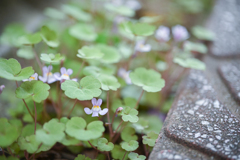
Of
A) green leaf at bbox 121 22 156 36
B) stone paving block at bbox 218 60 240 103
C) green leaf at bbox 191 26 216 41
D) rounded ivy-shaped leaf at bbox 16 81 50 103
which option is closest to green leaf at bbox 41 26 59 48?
rounded ivy-shaped leaf at bbox 16 81 50 103

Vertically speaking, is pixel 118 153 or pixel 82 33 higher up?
pixel 82 33

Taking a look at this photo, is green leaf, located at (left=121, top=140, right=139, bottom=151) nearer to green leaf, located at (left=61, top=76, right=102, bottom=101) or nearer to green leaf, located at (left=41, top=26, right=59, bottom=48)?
green leaf, located at (left=61, top=76, right=102, bottom=101)

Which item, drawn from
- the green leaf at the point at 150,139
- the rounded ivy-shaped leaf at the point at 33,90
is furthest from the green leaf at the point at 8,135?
the green leaf at the point at 150,139

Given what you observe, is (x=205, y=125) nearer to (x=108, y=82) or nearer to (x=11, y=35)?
(x=108, y=82)

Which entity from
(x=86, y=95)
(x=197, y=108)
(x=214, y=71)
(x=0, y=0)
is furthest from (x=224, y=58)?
(x=0, y=0)

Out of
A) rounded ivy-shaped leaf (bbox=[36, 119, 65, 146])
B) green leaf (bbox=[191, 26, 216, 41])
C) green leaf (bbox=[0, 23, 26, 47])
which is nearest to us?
rounded ivy-shaped leaf (bbox=[36, 119, 65, 146])

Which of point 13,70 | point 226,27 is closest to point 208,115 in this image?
point 13,70
